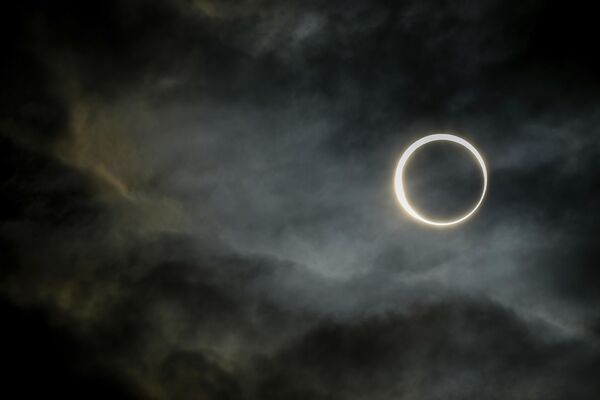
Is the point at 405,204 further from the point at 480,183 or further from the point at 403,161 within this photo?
the point at 480,183

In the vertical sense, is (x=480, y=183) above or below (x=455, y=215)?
above

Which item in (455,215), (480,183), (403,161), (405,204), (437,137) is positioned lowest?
(405,204)

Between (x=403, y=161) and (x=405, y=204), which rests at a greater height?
(x=403, y=161)

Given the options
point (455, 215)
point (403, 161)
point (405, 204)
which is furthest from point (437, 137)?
point (455, 215)

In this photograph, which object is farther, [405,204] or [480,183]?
[480,183]

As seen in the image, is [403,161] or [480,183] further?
[480,183]

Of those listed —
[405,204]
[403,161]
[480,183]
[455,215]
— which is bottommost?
[405,204]

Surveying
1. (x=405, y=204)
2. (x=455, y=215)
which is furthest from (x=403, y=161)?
(x=455, y=215)

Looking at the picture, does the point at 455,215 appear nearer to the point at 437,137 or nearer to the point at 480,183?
the point at 480,183
